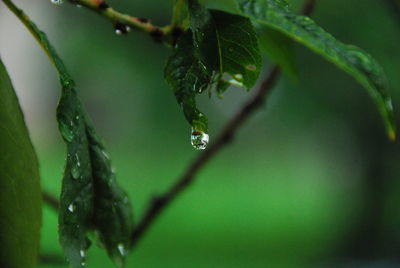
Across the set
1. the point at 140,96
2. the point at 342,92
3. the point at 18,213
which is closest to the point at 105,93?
the point at 140,96

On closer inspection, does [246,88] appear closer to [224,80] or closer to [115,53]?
[224,80]

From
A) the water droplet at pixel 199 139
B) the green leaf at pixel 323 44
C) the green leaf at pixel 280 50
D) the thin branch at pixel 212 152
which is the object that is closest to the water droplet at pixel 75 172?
the water droplet at pixel 199 139

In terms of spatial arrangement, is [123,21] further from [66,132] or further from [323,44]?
[323,44]

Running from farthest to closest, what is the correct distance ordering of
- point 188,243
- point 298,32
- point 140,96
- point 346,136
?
point 140,96 → point 188,243 → point 346,136 → point 298,32

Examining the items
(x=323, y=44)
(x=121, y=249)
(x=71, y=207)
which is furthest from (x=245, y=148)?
(x=323, y=44)

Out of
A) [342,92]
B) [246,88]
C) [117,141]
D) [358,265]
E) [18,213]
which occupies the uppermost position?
[246,88]

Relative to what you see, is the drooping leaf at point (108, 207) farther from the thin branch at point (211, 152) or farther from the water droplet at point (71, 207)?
the thin branch at point (211, 152)
